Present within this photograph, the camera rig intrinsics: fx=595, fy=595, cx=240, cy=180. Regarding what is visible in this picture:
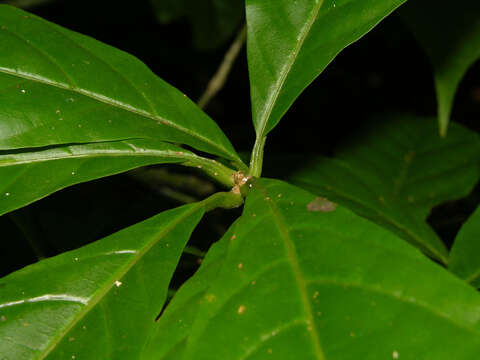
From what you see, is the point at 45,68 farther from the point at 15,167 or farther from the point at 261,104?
the point at 261,104

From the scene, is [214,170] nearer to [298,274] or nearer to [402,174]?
[298,274]

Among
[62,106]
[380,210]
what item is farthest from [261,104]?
[380,210]

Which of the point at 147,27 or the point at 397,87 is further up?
the point at 147,27

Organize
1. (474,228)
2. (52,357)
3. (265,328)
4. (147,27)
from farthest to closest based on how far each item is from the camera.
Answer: (147,27) < (474,228) < (52,357) < (265,328)

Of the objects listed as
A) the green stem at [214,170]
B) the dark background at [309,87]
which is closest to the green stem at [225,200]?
the green stem at [214,170]

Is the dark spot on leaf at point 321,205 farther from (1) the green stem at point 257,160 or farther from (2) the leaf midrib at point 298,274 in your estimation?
(1) the green stem at point 257,160
